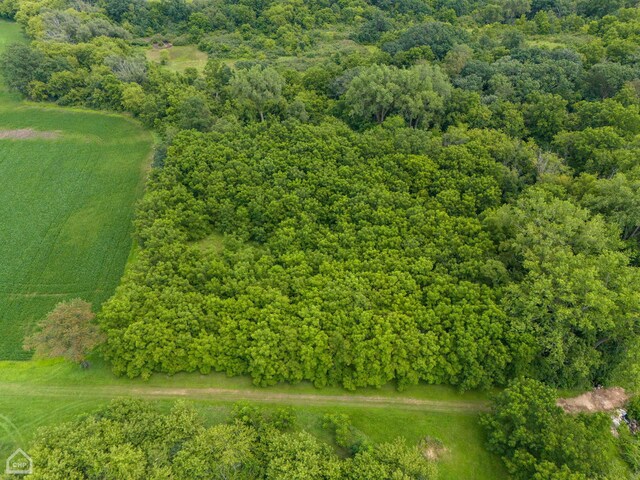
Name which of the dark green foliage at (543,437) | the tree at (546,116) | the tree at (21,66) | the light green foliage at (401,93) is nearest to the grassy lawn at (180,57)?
the tree at (21,66)

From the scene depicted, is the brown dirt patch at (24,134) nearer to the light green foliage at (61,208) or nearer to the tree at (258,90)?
the light green foliage at (61,208)

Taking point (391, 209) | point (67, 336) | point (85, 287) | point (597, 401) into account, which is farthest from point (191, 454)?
point (597, 401)

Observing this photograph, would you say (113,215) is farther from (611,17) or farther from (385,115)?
(611,17)

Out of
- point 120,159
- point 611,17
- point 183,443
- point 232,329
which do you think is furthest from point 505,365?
point 611,17

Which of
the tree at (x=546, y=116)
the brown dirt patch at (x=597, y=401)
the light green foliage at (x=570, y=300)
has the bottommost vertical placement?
the brown dirt patch at (x=597, y=401)

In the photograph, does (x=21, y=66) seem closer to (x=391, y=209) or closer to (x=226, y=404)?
(x=391, y=209)

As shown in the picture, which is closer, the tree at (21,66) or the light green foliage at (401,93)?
the light green foliage at (401,93)

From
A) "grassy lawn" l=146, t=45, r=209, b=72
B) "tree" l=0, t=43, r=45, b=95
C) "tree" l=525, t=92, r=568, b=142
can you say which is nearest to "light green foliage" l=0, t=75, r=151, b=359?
"tree" l=0, t=43, r=45, b=95

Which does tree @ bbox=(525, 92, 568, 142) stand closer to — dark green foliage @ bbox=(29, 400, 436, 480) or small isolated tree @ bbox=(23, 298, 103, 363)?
dark green foliage @ bbox=(29, 400, 436, 480)
